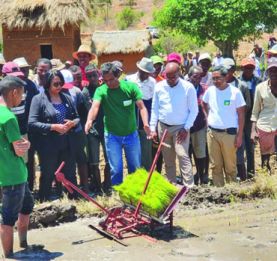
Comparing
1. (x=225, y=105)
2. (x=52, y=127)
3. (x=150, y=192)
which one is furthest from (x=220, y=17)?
(x=150, y=192)

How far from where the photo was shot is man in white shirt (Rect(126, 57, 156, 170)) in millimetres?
8930

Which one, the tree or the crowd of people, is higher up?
the tree

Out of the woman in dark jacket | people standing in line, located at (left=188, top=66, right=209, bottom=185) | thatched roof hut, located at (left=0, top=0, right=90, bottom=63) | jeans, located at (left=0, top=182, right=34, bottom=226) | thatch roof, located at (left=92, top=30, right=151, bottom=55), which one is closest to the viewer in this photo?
jeans, located at (left=0, top=182, right=34, bottom=226)

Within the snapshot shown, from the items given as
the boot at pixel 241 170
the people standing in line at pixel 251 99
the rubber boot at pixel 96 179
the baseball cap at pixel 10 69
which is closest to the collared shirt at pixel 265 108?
the people standing in line at pixel 251 99

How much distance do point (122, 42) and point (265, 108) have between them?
17782 millimetres

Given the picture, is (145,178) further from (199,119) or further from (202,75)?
(202,75)

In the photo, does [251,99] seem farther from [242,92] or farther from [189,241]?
[189,241]

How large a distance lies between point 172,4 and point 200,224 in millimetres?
22563

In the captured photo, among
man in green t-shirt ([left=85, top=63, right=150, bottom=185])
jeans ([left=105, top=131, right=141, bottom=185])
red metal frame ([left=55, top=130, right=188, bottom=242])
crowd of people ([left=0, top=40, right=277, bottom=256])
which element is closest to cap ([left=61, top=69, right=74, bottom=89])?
crowd of people ([left=0, top=40, right=277, bottom=256])

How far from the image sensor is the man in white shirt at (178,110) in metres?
7.88

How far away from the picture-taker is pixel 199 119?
8.86 m

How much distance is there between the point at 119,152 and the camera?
7816 mm

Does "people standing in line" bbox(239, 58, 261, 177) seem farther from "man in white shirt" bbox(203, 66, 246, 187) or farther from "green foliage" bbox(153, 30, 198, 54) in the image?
"green foliage" bbox(153, 30, 198, 54)

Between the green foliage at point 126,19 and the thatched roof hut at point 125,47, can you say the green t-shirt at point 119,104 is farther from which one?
the green foliage at point 126,19
